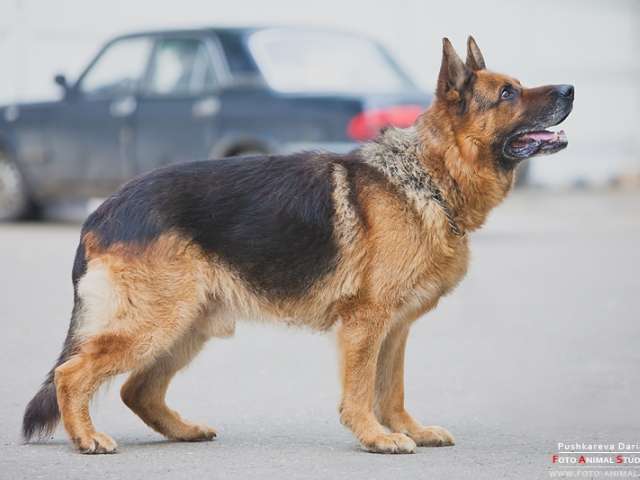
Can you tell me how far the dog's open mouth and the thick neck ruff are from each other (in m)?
0.39

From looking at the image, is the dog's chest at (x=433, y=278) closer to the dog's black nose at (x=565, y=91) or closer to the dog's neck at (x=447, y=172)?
the dog's neck at (x=447, y=172)

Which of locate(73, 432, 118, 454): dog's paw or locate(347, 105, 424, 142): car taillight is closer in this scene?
locate(73, 432, 118, 454): dog's paw

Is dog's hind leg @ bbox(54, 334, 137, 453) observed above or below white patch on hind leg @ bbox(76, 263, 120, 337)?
below

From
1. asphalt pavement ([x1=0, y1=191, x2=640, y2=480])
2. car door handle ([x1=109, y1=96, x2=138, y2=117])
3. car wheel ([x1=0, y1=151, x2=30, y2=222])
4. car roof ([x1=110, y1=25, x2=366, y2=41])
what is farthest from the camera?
car wheel ([x1=0, y1=151, x2=30, y2=222])

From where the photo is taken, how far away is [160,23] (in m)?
20.0

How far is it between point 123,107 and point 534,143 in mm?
8052

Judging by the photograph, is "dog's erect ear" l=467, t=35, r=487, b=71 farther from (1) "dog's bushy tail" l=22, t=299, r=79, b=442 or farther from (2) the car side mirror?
(2) the car side mirror

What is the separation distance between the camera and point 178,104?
44.1 feet

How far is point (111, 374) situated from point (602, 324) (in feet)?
14.7

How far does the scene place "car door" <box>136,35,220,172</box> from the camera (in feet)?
43.4

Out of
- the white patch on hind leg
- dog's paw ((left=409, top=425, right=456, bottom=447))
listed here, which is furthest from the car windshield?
the white patch on hind leg

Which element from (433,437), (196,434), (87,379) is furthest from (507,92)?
(87,379)

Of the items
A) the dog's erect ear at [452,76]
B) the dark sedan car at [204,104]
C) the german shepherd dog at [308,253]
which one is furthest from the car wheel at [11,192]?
the dog's erect ear at [452,76]

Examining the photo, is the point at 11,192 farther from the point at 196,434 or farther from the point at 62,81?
the point at 196,434
